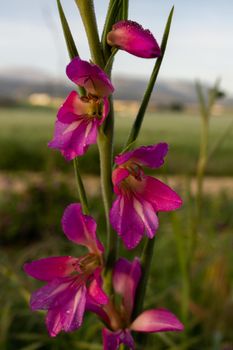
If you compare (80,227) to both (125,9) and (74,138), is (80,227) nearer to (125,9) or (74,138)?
(74,138)

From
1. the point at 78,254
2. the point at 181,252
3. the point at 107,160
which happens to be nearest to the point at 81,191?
the point at 107,160

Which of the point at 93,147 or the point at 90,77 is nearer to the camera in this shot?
the point at 90,77

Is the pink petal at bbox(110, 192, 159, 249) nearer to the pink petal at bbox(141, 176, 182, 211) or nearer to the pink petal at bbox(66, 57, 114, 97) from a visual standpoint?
the pink petal at bbox(141, 176, 182, 211)

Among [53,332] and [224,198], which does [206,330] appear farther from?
[224,198]

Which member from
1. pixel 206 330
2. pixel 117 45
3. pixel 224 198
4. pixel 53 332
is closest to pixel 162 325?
pixel 53 332

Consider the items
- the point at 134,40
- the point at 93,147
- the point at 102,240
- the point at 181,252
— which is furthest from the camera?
the point at 93,147

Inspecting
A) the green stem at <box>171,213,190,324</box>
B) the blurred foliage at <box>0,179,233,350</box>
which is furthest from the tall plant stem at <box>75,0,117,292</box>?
the green stem at <box>171,213,190,324</box>
